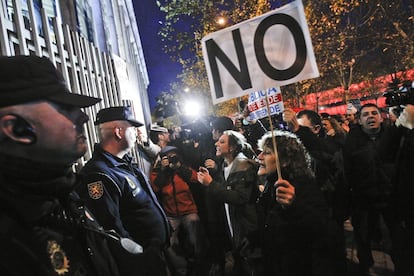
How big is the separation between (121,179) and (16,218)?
74.4 inches

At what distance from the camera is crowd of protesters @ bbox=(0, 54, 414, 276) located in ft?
4.50

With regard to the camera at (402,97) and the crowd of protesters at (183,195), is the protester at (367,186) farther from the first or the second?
the camera at (402,97)

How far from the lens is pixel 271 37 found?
3.46 m

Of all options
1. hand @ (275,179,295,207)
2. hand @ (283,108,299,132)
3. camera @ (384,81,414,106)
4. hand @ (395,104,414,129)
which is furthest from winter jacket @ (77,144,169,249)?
camera @ (384,81,414,106)

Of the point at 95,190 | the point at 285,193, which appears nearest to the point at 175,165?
the point at 95,190

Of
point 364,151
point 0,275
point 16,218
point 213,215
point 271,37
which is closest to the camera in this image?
point 0,275

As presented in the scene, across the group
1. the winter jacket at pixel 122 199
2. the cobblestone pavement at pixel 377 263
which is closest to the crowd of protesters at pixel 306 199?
the cobblestone pavement at pixel 377 263

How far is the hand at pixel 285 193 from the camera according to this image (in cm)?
302

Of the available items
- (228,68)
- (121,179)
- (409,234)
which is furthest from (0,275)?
(409,234)

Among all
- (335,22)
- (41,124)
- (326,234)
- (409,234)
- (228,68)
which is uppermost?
(335,22)

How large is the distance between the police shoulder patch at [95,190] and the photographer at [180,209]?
8.27ft

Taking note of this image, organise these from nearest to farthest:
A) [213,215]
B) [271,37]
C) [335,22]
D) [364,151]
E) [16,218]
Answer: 1. [16,218]
2. [271,37]
3. [364,151]
4. [213,215]
5. [335,22]

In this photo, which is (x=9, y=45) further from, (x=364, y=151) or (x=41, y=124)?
(x=364, y=151)

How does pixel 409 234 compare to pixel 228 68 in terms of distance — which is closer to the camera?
pixel 228 68
